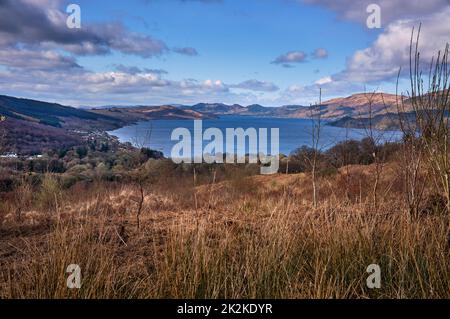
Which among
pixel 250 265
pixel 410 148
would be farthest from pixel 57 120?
pixel 250 265

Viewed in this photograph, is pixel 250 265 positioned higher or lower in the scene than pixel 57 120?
lower

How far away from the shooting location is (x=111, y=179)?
900 inches

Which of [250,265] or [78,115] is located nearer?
[250,265]

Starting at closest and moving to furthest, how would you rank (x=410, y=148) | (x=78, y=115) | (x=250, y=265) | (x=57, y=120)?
(x=250, y=265)
(x=410, y=148)
(x=57, y=120)
(x=78, y=115)

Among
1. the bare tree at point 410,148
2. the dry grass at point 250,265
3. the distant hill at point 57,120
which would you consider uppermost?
the distant hill at point 57,120

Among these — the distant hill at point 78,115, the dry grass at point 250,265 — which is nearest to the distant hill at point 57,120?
the distant hill at point 78,115

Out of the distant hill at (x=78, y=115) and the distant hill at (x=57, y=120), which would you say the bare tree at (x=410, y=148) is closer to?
the distant hill at (x=57, y=120)

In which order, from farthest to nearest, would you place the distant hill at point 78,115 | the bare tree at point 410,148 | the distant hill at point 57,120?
the distant hill at point 78,115, the distant hill at point 57,120, the bare tree at point 410,148

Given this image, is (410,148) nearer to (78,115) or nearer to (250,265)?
(250,265)

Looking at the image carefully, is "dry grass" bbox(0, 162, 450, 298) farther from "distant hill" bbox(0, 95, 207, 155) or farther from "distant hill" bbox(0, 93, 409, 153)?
"distant hill" bbox(0, 93, 409, 153)

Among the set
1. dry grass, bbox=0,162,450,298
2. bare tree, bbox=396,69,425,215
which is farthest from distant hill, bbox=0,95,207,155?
bare tree, bbox=396,69,425,215

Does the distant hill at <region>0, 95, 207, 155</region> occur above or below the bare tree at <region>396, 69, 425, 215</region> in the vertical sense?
above

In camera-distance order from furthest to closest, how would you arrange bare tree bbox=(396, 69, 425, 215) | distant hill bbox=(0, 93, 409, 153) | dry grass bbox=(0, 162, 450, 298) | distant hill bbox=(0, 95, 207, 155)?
distant hill bbox=(0, 93, 409, 153)
distant hill bbox=(0, 95, 207, 155)
bare tree bbox=(396, 69, 425, 215)
dry grass bbox=(0, 162, 450, 298)
